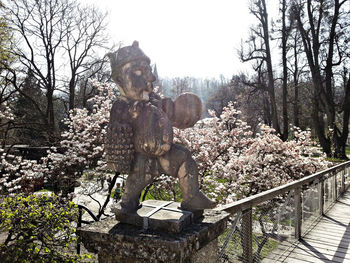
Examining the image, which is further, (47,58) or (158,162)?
(47,58)

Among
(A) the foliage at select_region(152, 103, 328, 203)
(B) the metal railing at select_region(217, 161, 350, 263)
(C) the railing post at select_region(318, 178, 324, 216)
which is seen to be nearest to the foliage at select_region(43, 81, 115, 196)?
(A) the foliage at select_region(152, 103, 328, 203)

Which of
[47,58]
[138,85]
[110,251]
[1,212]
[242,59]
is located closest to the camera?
[110,251]

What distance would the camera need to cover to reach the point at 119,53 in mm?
1791

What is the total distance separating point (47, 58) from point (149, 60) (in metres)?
16.7

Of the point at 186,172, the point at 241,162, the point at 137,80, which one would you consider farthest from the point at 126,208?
the point at 241,162

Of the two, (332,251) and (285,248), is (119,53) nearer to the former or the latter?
(285,248)

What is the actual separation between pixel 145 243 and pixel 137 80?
1019mm

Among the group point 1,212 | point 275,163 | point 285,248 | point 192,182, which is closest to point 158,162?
point 192,182

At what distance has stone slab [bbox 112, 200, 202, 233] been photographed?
1579 millimetres

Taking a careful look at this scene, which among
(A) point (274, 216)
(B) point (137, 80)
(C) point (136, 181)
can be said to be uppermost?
(B) point (137, 80)

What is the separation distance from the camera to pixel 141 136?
1733 mm

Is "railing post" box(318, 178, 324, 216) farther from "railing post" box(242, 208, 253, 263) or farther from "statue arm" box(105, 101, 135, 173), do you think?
"statue arm" box(105, 101, 135, 173)

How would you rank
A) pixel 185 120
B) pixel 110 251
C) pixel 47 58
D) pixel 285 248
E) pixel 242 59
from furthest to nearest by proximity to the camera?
pixel 47 58
pixel 242 59
pixel 285 248
pixel 185 120
pixel 110 251

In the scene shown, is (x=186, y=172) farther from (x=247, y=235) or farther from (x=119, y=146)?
(x=247, y=235)
